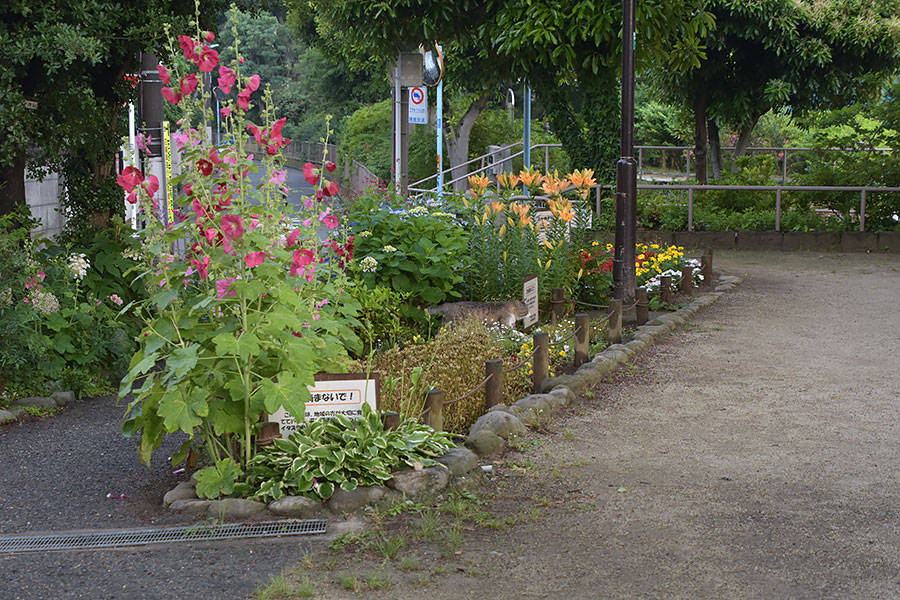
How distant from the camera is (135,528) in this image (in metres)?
5.04

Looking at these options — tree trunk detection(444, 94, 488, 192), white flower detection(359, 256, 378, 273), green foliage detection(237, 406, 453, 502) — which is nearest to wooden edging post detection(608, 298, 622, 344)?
white flower detection(359, 256, 378, 273)

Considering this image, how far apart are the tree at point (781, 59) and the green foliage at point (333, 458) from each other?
598 inches

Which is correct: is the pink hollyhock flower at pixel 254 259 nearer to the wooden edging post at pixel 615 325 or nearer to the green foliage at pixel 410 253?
the green foliage at pixel 410 253

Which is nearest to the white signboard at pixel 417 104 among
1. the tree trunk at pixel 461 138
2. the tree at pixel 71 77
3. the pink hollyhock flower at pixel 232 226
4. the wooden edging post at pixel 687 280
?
the wooden edging post at pixel 687 280

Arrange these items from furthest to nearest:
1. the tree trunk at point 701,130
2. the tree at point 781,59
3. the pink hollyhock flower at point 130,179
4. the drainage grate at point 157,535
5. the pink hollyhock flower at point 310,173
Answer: the tree trunk at point 701,130 → the tree at point 781,59 → the pink hollyhock flower at point 310,173 → the pink hollyhock flower at point 130,179 → the drainage grate at point 157,535

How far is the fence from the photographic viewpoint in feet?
20.1

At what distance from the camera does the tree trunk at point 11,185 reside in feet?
30.2

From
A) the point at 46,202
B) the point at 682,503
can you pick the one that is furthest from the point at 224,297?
the point at 46,202

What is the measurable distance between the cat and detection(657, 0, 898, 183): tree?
453 inches

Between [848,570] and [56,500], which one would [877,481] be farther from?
[56,500]

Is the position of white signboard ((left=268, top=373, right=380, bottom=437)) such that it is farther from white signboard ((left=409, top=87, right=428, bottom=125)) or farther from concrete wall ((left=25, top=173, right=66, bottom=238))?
white signboard ((left=409, top=87, right=428, bottom=125))

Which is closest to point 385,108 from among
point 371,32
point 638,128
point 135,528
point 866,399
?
point 638,128

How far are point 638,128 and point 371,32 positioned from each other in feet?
78.2

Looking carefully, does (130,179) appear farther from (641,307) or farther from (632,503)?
(641,307)
